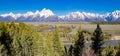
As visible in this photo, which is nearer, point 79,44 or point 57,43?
point 79,44

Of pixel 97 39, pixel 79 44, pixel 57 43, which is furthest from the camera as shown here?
pixel 57 43

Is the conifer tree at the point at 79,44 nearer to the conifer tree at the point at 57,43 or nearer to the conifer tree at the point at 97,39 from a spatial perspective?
the conifer tree at the point at 57,43

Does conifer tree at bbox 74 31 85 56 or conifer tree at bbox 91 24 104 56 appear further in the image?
conifer tree at bbox 74 31 85 56

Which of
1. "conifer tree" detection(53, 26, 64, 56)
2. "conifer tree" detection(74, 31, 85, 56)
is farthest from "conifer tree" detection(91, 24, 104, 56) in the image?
"conifer tree" detection(53, 26, 64, 56)

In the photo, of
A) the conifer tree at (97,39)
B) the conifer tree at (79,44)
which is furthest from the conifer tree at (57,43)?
the conifer tree at (97,39)

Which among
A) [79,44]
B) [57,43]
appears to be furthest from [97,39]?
[57,43]

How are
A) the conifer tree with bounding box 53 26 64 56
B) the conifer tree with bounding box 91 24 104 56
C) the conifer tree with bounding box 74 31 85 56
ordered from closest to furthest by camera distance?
1. the conifer tree with bounding box 91 24 104 56
2. the conifer tree with bounding box 74 31 85 56
3. the conifer tree with bounding box 53 26 64 56

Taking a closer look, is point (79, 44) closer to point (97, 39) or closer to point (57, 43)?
point (57, 43)

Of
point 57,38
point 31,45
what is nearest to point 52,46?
point 57,38

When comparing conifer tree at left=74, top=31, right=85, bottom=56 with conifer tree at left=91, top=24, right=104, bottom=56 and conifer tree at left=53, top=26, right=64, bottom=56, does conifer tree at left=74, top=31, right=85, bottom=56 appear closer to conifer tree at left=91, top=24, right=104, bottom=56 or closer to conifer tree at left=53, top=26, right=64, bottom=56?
conifer tree at left=53, top=26, right=64, bottom=56

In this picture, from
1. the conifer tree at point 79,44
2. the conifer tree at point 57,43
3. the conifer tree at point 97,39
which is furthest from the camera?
the conifer tree at point 57,43

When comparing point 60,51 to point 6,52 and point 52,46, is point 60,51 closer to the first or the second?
point 52,46
